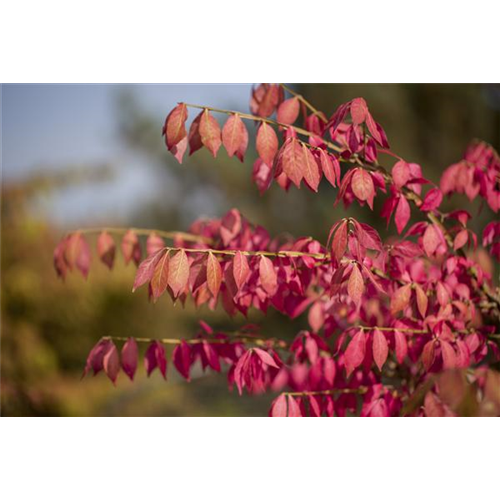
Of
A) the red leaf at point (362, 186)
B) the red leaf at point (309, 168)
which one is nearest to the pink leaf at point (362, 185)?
the red leaf at point (362, 186)

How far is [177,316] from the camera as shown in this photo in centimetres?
607

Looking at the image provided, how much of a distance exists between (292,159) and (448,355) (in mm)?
517

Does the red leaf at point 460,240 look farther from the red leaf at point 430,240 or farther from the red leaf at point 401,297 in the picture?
the red leaf at point 401,297

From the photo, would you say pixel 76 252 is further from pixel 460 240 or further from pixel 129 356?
pixel 460 240

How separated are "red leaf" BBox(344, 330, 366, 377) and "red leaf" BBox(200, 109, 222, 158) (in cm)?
47

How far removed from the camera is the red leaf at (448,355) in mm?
1132

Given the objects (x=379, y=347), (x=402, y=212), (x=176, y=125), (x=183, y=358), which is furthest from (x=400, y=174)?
(x=183, y=358)

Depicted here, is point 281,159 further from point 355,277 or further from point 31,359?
point 31,359

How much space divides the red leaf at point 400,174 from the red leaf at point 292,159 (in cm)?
33

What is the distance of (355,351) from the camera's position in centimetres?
112

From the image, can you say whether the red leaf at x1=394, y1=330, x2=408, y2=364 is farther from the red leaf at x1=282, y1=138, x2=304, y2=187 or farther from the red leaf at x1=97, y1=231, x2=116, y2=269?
the red leaf at x1=97, y1=231, x2=116, y2=269
